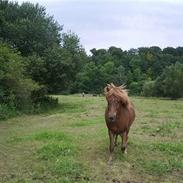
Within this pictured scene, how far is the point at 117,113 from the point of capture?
34.8 feet

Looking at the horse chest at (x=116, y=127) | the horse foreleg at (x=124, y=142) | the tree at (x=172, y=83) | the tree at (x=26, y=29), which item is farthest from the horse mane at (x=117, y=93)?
the tree at (x=172, y=83)

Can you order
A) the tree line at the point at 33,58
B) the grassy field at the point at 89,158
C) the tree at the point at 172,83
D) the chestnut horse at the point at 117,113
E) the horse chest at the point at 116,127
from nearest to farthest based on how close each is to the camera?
the grassy field at the point at 89,158 < the chestnut horse at the point at 117,113 < the horse chest at the point at 116,127 < the tree line at the point at 33,58 < the tree at the point at 172,83

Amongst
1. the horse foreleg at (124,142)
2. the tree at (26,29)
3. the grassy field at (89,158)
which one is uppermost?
the tree at (26,29)

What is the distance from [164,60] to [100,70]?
24.4 m

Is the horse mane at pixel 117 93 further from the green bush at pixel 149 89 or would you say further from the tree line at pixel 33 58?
the green bush at pixel 149 89

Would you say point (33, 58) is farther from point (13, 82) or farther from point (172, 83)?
point (172, 83)

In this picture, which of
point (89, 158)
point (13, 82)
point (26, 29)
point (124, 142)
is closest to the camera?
point (89, 158)

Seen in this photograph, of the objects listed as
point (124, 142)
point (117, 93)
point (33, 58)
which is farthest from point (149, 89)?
point (117, 93)

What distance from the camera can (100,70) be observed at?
6425 cm

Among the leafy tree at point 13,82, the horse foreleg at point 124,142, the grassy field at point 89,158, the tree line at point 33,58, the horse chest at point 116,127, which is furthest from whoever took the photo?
the tree line at point 33,58

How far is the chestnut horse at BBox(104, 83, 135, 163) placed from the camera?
10.3 m

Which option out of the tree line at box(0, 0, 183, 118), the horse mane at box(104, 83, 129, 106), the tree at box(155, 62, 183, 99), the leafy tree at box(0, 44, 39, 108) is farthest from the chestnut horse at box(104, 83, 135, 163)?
the tree at box(155, 62, 183, 99)

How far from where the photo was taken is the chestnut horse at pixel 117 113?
10.3m

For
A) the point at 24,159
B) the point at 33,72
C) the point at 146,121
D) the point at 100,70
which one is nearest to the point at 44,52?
the point at 33,72
